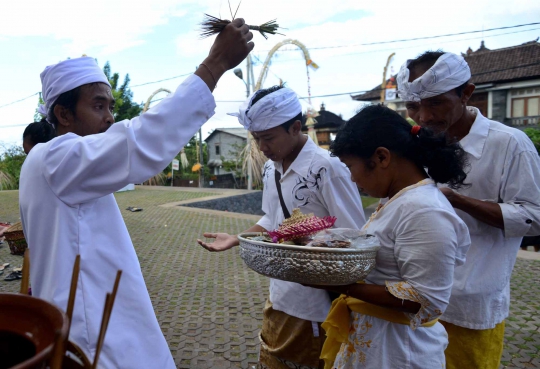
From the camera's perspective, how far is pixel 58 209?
1.57 metres

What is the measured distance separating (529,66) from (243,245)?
30.4m

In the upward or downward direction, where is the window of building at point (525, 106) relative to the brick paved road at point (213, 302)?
upward

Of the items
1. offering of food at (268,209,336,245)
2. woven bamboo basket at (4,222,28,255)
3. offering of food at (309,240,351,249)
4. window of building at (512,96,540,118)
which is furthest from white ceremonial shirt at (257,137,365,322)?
window of building at (512,96,540,118)

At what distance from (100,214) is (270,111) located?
4.13 feet

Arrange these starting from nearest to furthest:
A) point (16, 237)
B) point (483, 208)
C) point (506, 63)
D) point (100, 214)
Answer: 1. point (100, 214)
2. point (483, 208)
3. point (16, 237)
4. point (506, 63)

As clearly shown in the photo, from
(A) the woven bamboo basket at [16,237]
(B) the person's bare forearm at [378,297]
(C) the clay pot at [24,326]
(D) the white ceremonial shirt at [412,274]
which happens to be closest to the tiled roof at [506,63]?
(A) the woven bamboo basket at [16,237]

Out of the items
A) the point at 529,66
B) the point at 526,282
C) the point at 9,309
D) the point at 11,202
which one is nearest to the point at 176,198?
the point at 11,202

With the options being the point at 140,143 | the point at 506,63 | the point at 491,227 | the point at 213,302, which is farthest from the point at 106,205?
the point at 506,63

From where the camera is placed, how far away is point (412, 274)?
1.60 m

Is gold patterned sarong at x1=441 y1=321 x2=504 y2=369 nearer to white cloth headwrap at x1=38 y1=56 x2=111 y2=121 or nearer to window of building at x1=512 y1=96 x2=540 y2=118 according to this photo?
white cloth headwrap at x1=38 y1=56 x2=111 y2=121

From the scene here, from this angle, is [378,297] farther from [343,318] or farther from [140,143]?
[140,143]

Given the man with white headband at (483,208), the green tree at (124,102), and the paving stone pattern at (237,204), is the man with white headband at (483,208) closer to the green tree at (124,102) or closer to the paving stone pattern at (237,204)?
the paving stone pattern at (237,204)

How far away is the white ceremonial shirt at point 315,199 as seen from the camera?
7.89 feet

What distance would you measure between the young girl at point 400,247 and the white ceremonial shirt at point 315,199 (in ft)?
1.50
